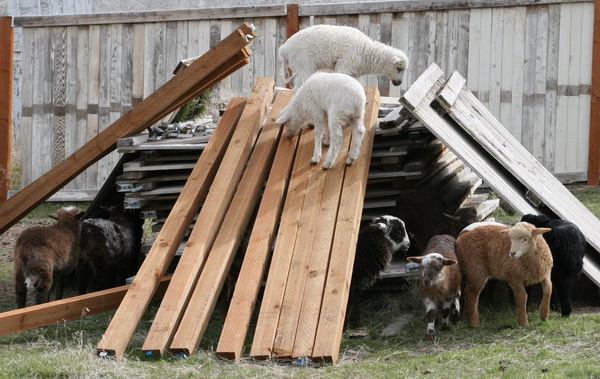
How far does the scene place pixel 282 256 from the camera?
7828 mm

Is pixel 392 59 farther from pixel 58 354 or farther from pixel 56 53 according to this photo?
pixel 56 53

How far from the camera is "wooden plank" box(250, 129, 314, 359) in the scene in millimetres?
7075

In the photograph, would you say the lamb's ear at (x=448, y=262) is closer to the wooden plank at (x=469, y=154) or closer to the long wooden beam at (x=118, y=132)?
the wooden plank at (x=469, y=154)

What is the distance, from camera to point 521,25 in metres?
12.9

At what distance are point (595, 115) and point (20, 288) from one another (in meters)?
7.56

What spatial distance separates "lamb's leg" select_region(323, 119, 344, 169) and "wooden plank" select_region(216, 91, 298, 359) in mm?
395

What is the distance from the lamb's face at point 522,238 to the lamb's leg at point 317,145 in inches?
80.5

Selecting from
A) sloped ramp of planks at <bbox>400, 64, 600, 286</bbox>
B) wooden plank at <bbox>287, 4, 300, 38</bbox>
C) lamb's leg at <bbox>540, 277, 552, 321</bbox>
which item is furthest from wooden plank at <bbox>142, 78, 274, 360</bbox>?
wooden plank at <bbox>287, 4, 300, 38</bbox>

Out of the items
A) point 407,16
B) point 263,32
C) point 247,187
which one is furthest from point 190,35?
point 247,187

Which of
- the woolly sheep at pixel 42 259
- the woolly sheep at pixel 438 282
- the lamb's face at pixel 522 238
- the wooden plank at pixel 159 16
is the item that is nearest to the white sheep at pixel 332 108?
the woolly sheep at pixel 438 282

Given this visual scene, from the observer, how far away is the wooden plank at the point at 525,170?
28.5ft

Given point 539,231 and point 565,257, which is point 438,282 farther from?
point 565,257

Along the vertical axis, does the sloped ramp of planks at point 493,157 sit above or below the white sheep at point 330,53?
below

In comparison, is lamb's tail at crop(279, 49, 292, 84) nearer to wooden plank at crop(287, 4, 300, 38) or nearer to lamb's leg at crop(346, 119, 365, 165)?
lamb's leg at crop(346, 119, 365, 165)
